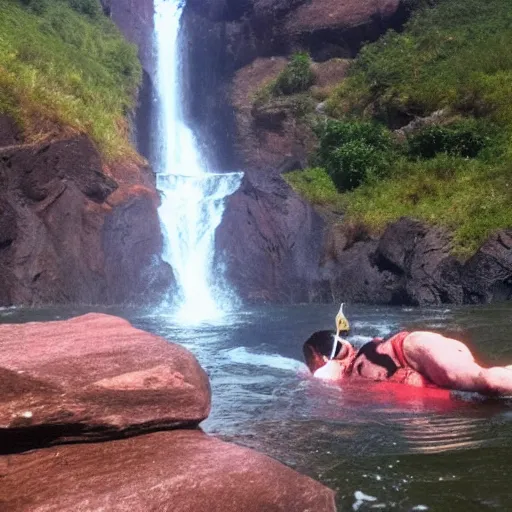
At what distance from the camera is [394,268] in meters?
16.0

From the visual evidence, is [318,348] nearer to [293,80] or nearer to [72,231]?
[72,231]

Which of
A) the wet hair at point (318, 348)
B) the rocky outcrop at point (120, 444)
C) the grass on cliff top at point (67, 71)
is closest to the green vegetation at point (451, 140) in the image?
the grass on cliff top at point (67, 71)

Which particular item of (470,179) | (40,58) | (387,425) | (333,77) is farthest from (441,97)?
(387,425)

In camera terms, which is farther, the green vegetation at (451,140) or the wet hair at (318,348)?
the green vegetation at (451,140)

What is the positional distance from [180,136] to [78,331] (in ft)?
89.2

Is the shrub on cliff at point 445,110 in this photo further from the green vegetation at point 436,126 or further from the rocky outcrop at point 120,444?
the rocky outcrop at point 120,444

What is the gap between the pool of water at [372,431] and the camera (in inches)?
108

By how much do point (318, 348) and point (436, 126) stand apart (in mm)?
15785

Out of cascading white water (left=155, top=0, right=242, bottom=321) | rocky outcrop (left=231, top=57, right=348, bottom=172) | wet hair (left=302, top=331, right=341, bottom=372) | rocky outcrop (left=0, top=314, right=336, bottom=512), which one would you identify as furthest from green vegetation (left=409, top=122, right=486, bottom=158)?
rocky outcrop (left=0, top=314, right=336, bottom=512)

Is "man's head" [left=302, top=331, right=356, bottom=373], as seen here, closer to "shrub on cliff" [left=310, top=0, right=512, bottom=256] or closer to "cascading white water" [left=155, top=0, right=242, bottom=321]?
"cascading white water" [left=155, top=0, right=242, bottom=321]

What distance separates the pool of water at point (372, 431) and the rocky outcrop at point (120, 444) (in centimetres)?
39

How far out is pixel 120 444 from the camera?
2947 mm

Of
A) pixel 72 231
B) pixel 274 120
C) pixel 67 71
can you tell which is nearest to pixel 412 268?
pixel 72 231

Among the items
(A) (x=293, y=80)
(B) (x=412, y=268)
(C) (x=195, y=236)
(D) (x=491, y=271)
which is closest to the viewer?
(D) (x=491, y=271)
